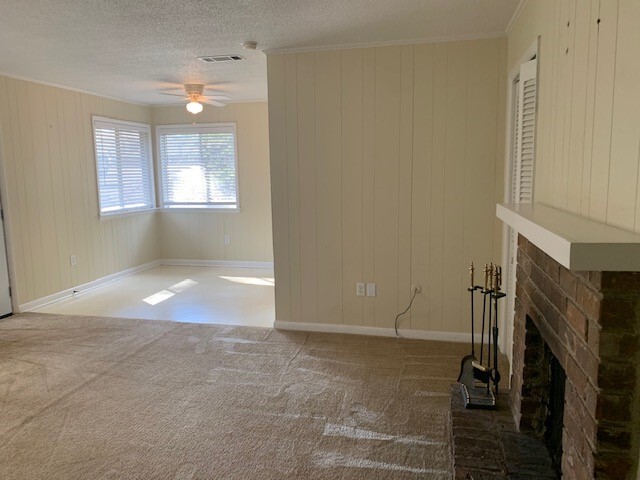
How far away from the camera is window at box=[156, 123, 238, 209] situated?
7.12 meters

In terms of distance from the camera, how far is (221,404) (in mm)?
2963

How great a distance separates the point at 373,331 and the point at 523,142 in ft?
6.64

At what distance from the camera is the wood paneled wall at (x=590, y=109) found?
1.33m

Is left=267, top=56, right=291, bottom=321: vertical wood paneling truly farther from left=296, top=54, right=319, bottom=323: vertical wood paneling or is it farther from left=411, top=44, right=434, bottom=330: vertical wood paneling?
left=411, top=44, right=434, bottom=330: vertical wood paneling

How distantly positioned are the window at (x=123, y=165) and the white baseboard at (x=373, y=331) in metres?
3.49

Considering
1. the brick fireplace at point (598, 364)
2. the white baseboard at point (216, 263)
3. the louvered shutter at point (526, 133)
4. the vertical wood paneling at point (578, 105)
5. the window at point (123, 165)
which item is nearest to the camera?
the brick fireplace at point (598, 364)

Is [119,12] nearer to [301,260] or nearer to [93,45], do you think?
[93,45]

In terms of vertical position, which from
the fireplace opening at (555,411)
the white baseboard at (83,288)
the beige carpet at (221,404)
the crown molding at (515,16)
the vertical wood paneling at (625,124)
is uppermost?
the crown molding at (515,16)

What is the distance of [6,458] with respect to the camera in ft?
8.01

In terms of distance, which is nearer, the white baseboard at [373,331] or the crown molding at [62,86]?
the white baseboard at [373,331]

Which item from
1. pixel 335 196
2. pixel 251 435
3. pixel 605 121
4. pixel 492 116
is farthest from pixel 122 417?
pixel 492 116

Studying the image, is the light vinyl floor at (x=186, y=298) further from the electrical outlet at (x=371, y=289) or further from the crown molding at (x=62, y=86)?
the crown molding at (x=62, y=86)

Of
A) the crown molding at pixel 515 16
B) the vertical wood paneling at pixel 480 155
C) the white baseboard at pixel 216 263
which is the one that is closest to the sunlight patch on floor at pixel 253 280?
the white baseboard at pixel 216 263

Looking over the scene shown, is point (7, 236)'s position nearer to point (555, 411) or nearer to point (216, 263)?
point (216, 263)
